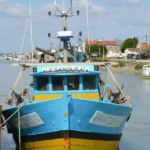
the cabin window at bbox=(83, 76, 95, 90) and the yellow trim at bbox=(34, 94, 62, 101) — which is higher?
the cabin window at bbox=(83, 76, 95, 90)

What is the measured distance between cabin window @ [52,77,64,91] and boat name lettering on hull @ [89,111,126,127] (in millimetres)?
1790

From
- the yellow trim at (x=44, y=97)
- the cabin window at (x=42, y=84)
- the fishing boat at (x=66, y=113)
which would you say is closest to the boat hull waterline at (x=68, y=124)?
the fishing boat at (x=66, y=113)

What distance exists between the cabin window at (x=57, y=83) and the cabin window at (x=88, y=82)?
3.24 ft

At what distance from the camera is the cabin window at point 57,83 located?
18359 mm

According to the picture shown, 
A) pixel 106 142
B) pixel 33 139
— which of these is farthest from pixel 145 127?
pixel 33 139

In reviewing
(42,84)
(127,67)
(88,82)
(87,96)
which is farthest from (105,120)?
(127,67)

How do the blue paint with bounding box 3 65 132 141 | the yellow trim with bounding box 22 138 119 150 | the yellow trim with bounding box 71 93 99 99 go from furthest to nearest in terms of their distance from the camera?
1. the yellow trim with bounding box 71 93 99 99
2. the yellow trim with bounding box 22 138 119 150
3. the blue paint with bounding box 3 65 132 141

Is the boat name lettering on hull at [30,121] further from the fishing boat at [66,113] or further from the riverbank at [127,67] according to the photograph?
the riverbank at [127,67]

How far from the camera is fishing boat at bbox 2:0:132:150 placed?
57.4 ft

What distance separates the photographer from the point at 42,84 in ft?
61.4

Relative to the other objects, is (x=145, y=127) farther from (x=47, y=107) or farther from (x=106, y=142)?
(x=47, y=107)

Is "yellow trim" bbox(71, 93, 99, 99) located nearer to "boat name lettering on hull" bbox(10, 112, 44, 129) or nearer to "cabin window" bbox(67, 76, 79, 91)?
"cabin window" bbox(67, 76, 79, 91)

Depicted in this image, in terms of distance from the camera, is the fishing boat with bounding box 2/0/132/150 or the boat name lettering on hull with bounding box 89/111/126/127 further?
the boat name lettering on hull with bounding box 89/111/126/127

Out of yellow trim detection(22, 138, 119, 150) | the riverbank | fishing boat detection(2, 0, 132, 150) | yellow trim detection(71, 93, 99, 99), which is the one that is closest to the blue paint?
fishing boat detection(2, 0, 132, 150)
